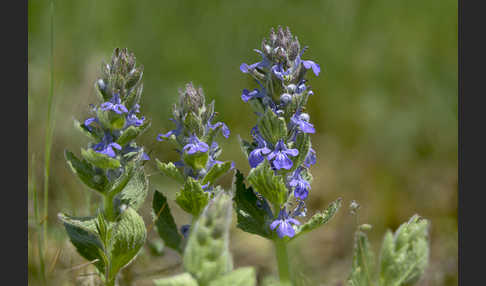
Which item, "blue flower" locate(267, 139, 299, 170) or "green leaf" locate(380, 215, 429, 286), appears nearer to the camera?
"blue flower" locate(267, 139, 299, 170)

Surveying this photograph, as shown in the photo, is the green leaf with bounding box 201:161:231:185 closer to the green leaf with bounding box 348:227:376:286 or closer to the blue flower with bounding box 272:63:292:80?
the blue flower with bounding box 272:63:292:80

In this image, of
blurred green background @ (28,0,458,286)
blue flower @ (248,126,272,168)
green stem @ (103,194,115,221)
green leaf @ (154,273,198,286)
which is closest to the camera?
green leaf @ (154,273,198,286)

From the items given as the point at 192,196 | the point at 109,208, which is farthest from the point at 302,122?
the point at 109,208

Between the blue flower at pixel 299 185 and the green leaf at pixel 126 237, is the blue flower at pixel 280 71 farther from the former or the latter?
the green leaf at pixel 126 237

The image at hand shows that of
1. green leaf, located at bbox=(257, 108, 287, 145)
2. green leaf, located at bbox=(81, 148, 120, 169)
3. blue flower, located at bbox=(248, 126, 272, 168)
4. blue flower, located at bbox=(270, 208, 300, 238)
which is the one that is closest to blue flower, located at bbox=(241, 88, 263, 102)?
green leaf, located at bbox=(257, 108, 287, 145)

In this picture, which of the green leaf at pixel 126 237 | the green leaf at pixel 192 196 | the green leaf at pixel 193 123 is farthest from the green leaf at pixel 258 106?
the green leaf at pixel 126 237

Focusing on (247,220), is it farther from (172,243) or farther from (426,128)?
(426,128)

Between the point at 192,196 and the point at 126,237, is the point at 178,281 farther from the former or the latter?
the point at 126,237
